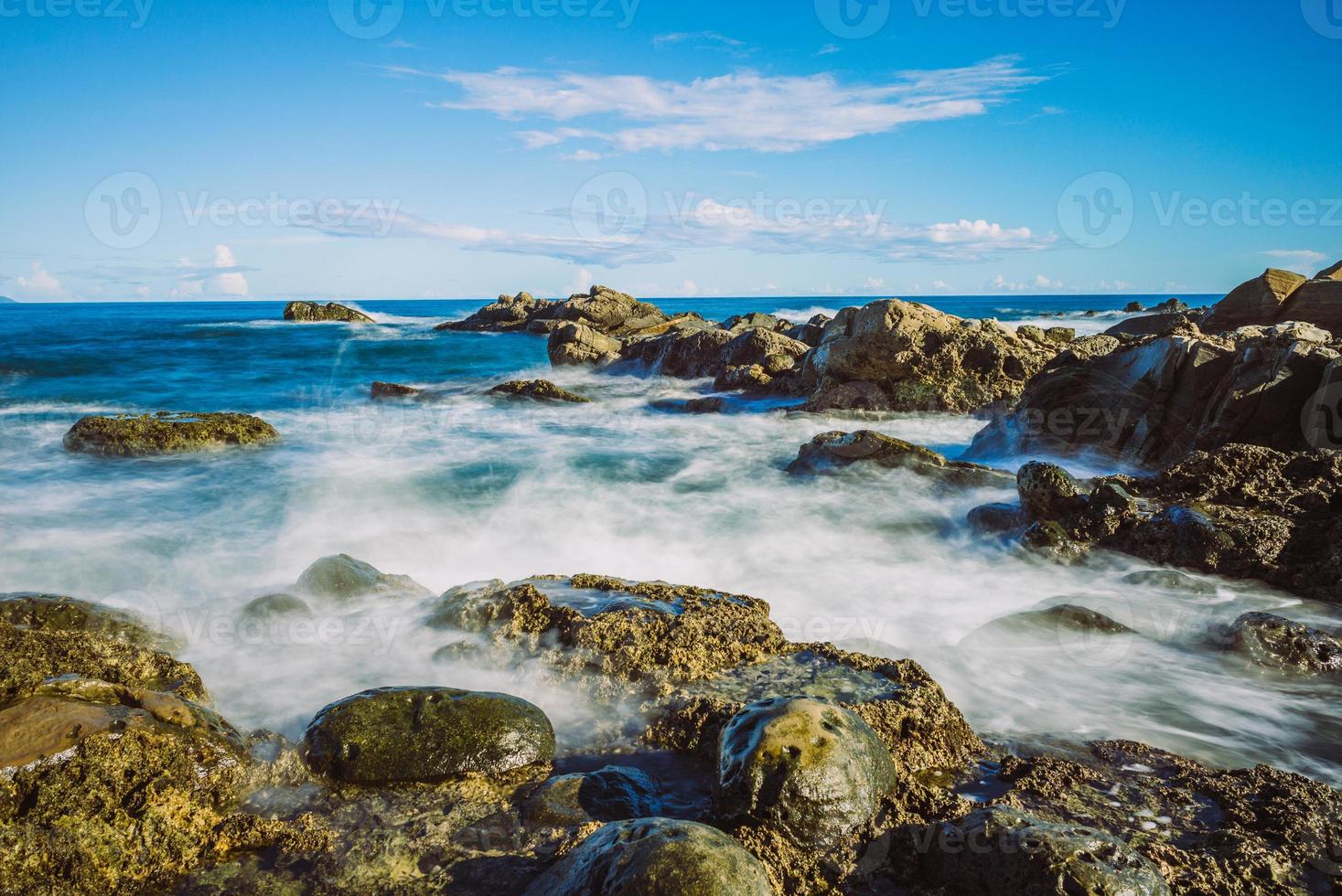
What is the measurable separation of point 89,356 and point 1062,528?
33.6 metres

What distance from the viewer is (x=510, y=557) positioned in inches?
324

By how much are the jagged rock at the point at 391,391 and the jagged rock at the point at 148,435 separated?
24.5 ft

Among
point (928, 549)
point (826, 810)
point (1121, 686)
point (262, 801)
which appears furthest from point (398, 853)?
point (928, 549)

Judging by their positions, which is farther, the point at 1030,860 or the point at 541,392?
the point at 541,392

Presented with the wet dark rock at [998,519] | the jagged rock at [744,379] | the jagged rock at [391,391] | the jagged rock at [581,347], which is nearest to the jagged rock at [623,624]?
the wet dark rock at [998,519]

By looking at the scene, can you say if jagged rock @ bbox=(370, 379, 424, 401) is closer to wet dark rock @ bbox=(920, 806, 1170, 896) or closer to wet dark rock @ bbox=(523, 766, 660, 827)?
wet dark rock @ bbox=(523, 766, 660, 827)

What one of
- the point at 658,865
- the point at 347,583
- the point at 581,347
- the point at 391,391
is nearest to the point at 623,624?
the point at 658,865

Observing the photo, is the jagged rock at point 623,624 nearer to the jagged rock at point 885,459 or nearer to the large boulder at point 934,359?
the jagged rock at point 885,459

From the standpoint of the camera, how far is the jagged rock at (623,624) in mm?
4617

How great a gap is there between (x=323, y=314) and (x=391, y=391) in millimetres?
47548

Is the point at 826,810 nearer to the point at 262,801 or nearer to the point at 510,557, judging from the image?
the point at 262,801

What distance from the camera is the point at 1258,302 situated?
15797 mm

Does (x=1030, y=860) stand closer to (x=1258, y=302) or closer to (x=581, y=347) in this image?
(x=1258, y=302)

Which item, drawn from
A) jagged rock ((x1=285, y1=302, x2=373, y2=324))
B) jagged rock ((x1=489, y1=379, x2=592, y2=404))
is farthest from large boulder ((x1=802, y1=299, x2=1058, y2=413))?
jagged rock ((x1=285, y1=302, x2=373, y2=324))
